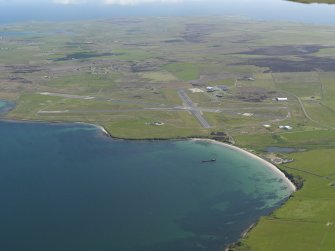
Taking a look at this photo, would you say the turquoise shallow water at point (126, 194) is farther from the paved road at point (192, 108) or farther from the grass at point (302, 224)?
the paved road at point (192, 108)

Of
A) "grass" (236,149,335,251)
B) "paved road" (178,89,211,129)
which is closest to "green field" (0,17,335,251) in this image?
"grass" (236,149,335,251)

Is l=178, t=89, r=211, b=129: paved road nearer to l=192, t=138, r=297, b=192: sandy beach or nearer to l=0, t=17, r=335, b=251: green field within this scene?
l=0, t=17, r=335, b=251: green field

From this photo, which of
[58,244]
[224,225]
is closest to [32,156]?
[58,244]

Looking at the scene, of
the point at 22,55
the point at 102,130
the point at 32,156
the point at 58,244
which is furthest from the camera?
the point at 22,55

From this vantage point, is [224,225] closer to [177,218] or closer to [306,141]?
[177,218]

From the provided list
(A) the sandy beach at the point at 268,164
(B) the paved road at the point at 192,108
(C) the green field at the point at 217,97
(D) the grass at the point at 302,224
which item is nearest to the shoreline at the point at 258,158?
(A) the sandy beach at the point at 268,164

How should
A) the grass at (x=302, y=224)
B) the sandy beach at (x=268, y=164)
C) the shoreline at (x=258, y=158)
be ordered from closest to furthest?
the grass at (x=302, y=224) → the sandy beach at (x=268, y=164) → the shoreline at (x=258, y=158)
